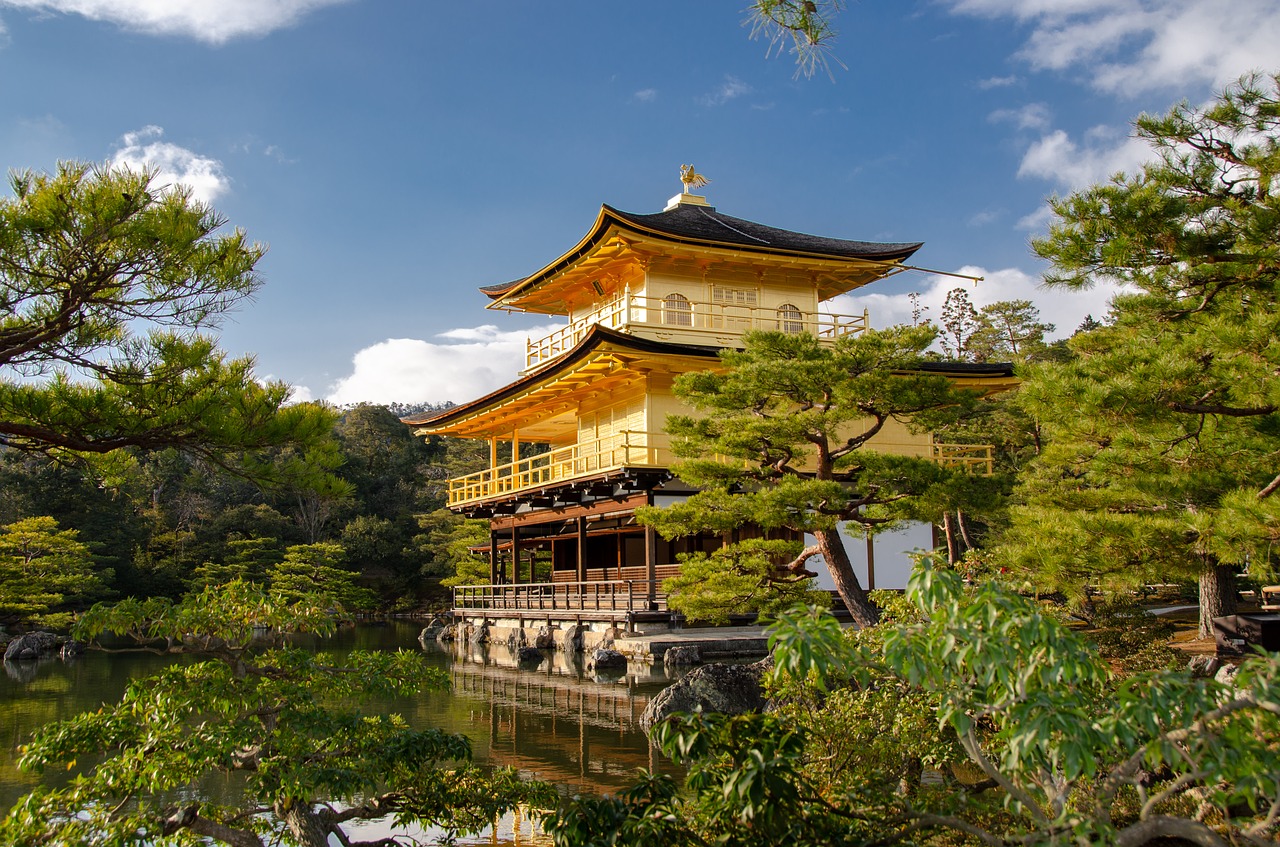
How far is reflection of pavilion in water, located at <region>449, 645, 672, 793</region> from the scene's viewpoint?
7992 mm

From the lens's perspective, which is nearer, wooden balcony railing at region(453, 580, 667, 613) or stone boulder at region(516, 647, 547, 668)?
wooden balcony railing at region(453, 580, 667, 613)

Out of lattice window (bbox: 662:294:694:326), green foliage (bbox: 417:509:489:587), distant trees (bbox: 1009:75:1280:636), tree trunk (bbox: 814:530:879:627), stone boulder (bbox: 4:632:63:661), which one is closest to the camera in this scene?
distant trees (bbox: 1009:75:1280:636)

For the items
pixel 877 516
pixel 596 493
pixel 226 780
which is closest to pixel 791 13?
pixel 226 780

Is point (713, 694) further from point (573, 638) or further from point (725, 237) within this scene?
point (725, 237)

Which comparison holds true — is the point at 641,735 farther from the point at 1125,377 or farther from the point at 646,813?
the point at 646,813

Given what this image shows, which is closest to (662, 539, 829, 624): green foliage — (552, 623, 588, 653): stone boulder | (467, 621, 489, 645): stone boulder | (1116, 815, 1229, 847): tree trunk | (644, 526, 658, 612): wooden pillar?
(644, 526, 658, 612): wooden pillar

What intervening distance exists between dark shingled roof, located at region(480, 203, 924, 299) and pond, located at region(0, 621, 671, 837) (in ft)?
26.3

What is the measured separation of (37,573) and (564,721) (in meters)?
20.5

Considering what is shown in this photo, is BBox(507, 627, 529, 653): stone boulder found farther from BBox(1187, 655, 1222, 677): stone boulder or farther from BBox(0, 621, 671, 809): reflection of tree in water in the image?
BBox(1187, 655, 1222, 677): stone boulder

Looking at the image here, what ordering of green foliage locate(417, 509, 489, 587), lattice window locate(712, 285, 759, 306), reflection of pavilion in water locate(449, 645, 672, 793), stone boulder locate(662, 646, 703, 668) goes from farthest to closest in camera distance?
1. green foliage locate(417, 509, 489, 587)
2. lattice window locate(712, 285, 759, 306)
3. stone boulder locate(662, 646, 703, 668)
4. reflection of pavilion in water locate(449, 645, 672, 793)

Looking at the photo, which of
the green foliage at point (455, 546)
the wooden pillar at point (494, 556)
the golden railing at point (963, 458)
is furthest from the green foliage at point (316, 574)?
the golden railing at point (963, 458)

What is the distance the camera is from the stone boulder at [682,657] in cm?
1441

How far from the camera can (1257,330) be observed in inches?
232

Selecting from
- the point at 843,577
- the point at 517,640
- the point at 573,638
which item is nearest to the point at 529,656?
the point at 573,638
